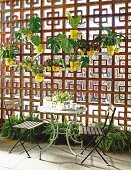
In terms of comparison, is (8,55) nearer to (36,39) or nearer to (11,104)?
(36,39)

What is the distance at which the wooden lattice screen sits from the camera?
4797 millimetres

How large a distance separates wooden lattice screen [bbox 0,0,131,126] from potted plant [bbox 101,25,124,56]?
0.35 meters

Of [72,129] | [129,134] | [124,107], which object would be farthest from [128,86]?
[72,129]

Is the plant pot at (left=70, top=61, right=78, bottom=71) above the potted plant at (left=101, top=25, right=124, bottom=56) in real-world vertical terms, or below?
below

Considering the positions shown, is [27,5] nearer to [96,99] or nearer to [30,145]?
[96,99]

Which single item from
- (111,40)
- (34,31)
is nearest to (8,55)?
(34,31)

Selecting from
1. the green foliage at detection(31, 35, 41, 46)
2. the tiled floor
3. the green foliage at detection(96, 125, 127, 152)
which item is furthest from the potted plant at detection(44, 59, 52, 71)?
the green foliage at detection(96, 125, 127, 152)

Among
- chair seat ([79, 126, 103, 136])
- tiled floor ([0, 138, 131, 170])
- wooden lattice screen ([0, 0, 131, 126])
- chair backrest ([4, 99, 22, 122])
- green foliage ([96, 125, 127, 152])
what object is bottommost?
tiled floor ([0, 138, 131, 170])

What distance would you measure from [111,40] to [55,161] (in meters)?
2.11

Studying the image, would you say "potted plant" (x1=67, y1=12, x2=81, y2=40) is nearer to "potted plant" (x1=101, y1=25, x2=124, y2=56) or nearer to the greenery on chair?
"potted plant" (x1=101, y1=25, x2=124, y2=56)

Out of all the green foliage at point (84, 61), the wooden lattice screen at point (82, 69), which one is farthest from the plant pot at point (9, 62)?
the green foliage at point (84, 61)

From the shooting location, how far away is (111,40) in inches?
173

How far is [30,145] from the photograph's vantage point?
4789 mm

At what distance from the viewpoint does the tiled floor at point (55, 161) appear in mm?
3768
